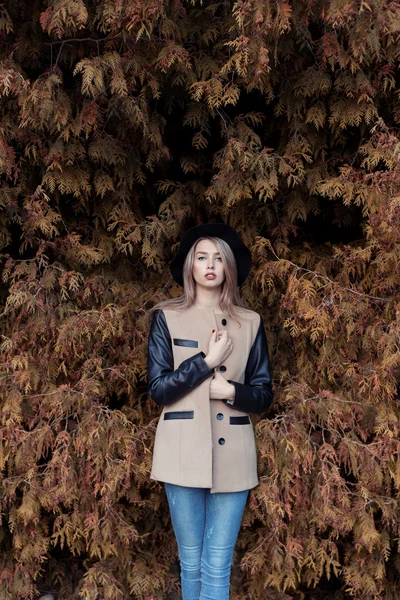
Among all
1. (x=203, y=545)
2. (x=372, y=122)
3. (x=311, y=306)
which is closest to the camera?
(x=203, y=545)

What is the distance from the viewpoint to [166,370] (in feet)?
9.04

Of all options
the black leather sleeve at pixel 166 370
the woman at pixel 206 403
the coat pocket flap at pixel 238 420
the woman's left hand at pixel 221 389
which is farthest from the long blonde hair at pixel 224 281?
the coat pocket flap at pixel 238 420

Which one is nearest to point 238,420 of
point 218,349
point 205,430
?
point 205,430

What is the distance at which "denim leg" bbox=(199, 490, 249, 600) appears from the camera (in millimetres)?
2699

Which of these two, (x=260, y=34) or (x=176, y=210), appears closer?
(x=260, y=34)

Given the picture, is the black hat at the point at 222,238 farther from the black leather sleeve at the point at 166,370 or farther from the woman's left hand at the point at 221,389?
the woman's left hand at the point at 221,389

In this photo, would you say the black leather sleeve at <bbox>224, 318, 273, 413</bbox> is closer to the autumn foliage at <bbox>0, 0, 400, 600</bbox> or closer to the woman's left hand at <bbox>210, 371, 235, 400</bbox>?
the woman's left hand at <bbox>210, 371, 235, 400</bbox>

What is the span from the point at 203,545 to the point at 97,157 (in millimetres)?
2147

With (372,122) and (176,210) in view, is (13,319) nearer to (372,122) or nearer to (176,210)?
(176,210)

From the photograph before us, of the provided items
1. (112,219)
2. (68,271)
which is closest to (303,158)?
(112,219)

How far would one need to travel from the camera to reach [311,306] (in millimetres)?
3258

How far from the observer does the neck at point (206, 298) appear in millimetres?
2830

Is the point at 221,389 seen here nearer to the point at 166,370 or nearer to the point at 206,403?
the point at 206,403

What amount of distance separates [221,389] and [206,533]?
0.69 metres
